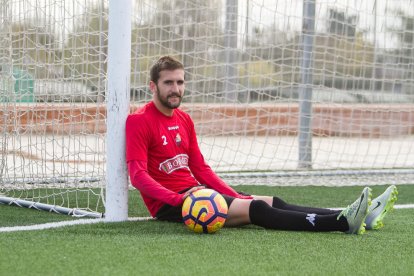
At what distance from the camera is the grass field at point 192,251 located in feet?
13.3

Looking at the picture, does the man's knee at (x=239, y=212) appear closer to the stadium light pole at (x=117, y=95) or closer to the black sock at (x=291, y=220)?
the black sock at (x=291, y=220)

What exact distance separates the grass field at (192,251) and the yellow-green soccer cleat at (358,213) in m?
0.08

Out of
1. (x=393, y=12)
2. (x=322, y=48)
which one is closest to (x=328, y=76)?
(x=322, y=48)

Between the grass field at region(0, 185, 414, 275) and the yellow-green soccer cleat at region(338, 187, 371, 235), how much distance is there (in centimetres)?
8

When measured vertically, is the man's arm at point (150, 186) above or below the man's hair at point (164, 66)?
below

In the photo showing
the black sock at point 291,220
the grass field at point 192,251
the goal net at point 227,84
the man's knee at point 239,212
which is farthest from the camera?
the goal net at point 227,84

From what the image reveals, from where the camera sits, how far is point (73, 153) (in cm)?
670

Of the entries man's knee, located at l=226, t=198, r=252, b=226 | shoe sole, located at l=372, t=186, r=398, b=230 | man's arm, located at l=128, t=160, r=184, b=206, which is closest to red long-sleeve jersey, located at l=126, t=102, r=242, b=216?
man's arm, located at l=128, t=160, r=184, b=206

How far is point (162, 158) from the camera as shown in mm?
5586

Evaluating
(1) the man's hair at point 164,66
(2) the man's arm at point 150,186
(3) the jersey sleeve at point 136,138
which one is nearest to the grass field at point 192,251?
(2) the man's arm at point 150,186

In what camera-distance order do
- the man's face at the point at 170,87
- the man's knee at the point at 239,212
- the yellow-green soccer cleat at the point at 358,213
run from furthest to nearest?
the man's face at the point at 170,87, the man's knee at the point at 239,212, the yellow-green soccer cleat at the point at 358,213

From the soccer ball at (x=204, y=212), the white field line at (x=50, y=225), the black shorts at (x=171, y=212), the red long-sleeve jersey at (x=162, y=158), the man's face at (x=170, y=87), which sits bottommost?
the white field line at (x=50, y=225)

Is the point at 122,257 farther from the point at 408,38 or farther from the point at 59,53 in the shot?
the point at 408,38

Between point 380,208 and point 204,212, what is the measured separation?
1.21 metres
